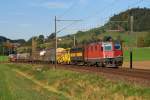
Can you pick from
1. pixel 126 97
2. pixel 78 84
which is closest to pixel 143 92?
pixel 126 97

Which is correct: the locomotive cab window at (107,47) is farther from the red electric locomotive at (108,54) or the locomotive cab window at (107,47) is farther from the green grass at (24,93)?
the green grass at (24,93)

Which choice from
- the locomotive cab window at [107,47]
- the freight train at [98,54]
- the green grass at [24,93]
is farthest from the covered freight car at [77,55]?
the green grass at [24,93]

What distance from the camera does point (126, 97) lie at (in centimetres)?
2798

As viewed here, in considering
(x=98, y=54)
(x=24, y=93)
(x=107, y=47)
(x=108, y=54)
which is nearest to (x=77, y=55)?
(x=98, y=54)

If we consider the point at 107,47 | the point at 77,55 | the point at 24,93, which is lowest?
the point at 24,93

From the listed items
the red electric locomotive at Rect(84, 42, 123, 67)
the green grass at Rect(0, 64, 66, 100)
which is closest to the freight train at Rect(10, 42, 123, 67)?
the red electric locomotive at Rect(84, 42, 123, 67)

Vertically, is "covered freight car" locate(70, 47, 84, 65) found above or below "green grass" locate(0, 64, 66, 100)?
above

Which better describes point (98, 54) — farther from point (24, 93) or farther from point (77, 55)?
point (24, 93)

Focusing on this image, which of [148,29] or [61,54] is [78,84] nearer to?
[61,54]

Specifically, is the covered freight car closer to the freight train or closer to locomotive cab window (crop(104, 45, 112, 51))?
the freight train

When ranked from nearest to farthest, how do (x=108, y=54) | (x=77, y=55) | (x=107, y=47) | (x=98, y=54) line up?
(x=108, y=54) → (x=107, y=47) → (x=98, y=54) → (x=77, y=55)

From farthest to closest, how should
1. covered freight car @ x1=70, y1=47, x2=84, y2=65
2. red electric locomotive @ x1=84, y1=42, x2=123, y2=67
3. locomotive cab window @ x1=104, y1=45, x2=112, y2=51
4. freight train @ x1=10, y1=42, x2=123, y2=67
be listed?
covered freight car @ x1=70, y1=47, x2=84, y2=65, locomotive cab window @ x1=104, y1=45, x2=112, y2=51, freight train @ x1=10, y1=42, x2=123, y2=67, red electric locomotive @ x1=84, y1=42, x2=123, y2=67

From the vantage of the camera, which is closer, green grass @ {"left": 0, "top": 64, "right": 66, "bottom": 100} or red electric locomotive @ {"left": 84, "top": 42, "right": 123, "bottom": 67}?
green grass @ {"left": 0, "top": 64, "right": 66, "bottom": 100}

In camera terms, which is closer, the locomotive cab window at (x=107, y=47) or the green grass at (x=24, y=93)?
the green grass at (x=24, y=93)
